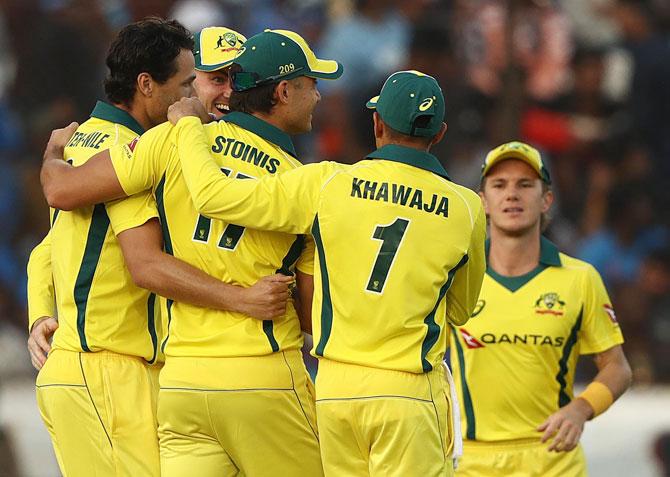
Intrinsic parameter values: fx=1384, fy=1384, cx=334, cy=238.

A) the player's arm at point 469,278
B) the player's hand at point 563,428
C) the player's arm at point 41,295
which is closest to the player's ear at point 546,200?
the player's hand at point 563,428

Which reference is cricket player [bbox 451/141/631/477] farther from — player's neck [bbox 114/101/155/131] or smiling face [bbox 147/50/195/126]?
player's neck [bbox 114/101/155/131]

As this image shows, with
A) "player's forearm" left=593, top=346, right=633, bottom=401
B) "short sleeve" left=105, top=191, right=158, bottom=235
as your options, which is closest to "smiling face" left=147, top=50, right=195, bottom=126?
"short sleeve" left=105, top=191, right=158, bottom=235

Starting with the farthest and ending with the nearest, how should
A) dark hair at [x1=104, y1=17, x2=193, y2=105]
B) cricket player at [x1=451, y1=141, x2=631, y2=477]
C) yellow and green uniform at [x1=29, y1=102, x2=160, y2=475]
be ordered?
cricket player at [x1=451, y1=141, x2=631, y2=477], dark hair at [x1=104, y1=17, x2=193, y2=105], yellow and green uniform at [x1=29, y1=102, x2=160, y2=475]

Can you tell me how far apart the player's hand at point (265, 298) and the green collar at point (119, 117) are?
2.92 ft

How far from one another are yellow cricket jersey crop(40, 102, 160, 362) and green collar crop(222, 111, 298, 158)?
476 millimetres

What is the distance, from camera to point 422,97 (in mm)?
4719

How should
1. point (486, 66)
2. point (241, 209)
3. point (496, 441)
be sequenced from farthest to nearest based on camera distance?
1. point (486, 66)
2. point (496, 441)
3. point (241, 209)

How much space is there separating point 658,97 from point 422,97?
6.66 meters

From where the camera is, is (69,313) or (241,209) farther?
(69,313)

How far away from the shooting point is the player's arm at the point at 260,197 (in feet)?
15.2

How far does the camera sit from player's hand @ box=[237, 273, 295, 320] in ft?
15.6

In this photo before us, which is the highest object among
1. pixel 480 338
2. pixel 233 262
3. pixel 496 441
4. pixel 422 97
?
pixel 422 97

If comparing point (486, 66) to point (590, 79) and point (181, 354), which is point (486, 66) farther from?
point (181, 354)

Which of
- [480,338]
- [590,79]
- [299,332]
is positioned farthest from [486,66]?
[299,332]
